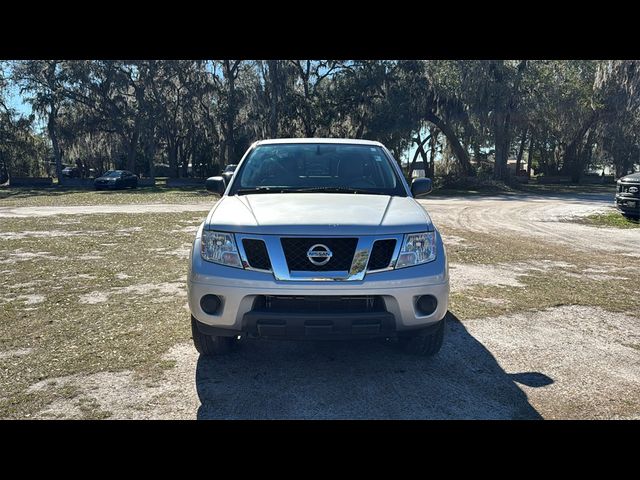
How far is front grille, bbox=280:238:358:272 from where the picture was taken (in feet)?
11.1

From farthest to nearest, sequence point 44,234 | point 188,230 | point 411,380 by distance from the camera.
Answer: point 188,230
point 44,234
point 411,380

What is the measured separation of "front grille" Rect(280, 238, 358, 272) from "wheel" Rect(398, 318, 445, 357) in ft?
2.72

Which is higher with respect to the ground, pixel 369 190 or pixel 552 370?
pixel 369 190

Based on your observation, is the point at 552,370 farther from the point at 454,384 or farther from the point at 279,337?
the point at 279,337

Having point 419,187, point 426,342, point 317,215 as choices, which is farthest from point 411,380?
point 419,187

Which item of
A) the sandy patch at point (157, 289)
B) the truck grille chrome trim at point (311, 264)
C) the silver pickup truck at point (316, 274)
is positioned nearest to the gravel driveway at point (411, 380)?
the silver pickup truck at point (316, 274)

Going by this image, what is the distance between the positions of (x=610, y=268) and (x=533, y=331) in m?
3.87

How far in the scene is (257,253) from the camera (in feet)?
11.3

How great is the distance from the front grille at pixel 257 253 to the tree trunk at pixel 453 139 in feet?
101

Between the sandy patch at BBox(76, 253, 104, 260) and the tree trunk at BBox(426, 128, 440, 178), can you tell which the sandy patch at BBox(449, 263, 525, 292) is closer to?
the sandy patch at BBox(76, 253, 104, 260)

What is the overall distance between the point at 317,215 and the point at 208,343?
134cm

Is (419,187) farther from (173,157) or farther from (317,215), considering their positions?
(173,157)

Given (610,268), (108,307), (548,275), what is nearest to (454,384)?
(108,307)
